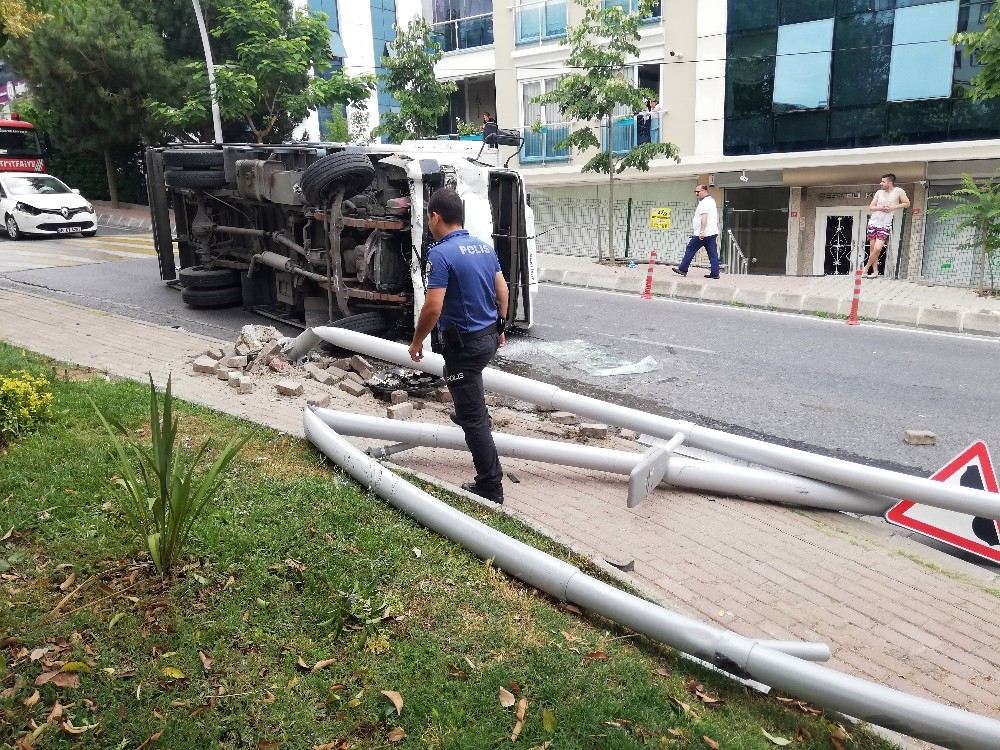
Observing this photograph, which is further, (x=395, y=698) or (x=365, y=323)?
(x=365, y=323)

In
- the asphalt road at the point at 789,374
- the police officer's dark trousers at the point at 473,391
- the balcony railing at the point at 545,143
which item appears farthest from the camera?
the balcony railing at the point at 545,143

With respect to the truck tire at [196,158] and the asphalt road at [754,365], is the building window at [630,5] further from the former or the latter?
the truck tire at [196,158]

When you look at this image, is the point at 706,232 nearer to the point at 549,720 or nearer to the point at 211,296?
the point at 211,296

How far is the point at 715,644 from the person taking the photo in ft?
11.0

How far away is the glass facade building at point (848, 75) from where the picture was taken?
58.5ft

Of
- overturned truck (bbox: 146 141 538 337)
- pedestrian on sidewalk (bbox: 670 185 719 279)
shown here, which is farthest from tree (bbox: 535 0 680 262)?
overturned truck (bbox: 146 141 538 337)

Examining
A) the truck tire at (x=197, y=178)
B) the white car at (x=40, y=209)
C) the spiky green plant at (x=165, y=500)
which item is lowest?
the spiky green plant at (x=165, y=500)

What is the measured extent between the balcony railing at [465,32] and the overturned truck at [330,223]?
1642 centimetres

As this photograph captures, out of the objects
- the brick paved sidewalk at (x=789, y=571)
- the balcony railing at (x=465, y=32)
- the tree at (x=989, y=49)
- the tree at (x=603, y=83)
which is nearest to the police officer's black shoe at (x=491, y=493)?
the brick paved sidewalk at (x=789, y=571)

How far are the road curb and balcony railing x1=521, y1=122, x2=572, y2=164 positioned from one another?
847 centimetres

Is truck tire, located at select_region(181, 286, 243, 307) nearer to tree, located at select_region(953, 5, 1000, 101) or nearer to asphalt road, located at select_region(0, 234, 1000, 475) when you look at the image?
asphalt road, located at select_region(0, 234, 1000, 475)

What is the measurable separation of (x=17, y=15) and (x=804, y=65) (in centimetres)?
1730

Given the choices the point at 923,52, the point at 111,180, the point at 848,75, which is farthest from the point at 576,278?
the point at 111,180

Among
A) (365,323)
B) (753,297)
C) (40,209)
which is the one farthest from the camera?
(40,209)
